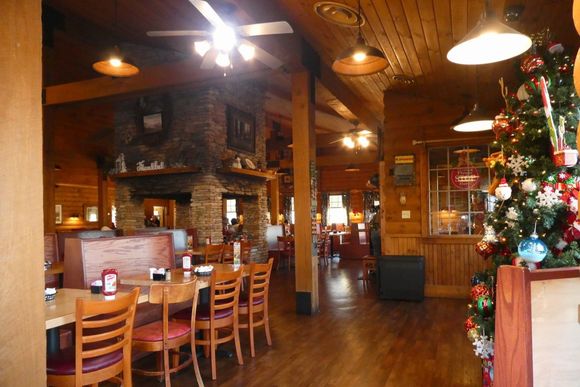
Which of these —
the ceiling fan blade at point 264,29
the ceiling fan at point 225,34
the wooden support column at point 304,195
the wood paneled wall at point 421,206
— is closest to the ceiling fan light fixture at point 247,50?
the ceiling fan at point 225,34

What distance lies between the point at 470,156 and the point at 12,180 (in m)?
6.29

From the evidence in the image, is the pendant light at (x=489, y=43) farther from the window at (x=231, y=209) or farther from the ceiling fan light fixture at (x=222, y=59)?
the window at (x=231, y=209)

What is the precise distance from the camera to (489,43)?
258 cm

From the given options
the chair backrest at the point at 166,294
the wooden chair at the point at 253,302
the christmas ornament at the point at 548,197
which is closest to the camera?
the christmas ornament at the point at 548,197

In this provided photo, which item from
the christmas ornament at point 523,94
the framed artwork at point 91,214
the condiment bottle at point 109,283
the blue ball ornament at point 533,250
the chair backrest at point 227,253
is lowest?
the chair backrest at point 227,253

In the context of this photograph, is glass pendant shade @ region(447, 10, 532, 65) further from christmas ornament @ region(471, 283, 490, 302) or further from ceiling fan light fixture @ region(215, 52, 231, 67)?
ceiling fan light fixture @ region(215, 52, 231, 67)

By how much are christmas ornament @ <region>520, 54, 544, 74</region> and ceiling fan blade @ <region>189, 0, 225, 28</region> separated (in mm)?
2376

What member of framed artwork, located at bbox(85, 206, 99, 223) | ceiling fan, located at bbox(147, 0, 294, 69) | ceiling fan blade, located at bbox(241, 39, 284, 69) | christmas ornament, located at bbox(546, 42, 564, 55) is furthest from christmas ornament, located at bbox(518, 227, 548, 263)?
framed artwork, located at bbox(85, 206, 99, 223)

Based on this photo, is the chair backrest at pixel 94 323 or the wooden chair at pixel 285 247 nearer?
the chair backrest at pixel 94 323

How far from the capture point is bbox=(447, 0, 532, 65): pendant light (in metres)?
2.33

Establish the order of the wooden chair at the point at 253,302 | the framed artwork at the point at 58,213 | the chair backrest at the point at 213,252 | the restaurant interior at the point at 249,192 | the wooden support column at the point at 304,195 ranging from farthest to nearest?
the framed artwork at the point at 58,213
the chair backrest at the point at 213,252
the wooden support column at the point at 304,195
the wooden chair at the point at 253,302
the restaurant interior at the point at 249,192

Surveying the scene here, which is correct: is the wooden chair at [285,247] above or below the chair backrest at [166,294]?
below

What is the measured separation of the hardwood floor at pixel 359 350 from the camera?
134 inches

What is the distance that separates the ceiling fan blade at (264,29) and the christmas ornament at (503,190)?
2.20m
